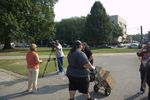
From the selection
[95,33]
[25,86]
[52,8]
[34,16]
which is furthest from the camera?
[95,33]

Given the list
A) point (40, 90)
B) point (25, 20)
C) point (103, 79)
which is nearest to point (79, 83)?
point (103, 79)

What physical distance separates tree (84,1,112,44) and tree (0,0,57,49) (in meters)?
28.5

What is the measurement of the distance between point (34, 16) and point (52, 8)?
8.75 meters

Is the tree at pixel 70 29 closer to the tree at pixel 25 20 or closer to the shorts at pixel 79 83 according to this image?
the tree at pixel 25 20

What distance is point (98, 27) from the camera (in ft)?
299

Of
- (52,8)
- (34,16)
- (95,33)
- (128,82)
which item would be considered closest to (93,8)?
(95,33)

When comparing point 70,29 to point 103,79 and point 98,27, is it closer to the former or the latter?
point 98,27

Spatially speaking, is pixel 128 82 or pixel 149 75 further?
pixel 128 82

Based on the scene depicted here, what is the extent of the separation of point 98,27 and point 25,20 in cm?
3695

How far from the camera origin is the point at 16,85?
48.1ft

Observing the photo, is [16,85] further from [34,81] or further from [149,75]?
[149,75]

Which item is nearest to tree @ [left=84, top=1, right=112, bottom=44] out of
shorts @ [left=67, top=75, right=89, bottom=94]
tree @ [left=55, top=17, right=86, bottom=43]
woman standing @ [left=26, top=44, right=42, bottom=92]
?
tree @ [left=55, top=17, right=86, bottom=43]

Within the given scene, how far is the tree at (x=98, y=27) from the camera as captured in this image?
91125 millimetres

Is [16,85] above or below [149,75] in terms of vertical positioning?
below
